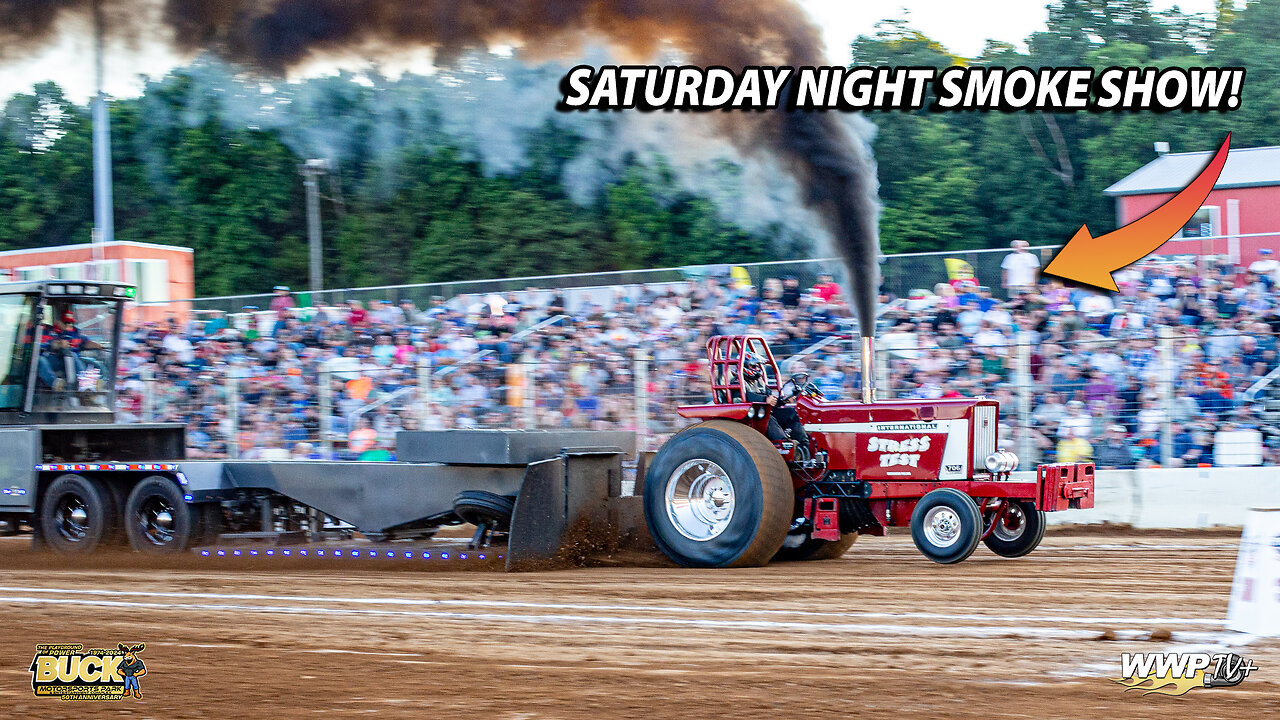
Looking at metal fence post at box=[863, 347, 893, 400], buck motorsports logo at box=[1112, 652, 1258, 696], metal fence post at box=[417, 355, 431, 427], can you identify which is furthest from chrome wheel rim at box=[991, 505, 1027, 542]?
metal fence post at box=[417, 355, 431, 427]

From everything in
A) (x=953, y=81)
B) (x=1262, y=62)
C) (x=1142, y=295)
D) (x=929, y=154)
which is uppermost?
(x=1262, y=62)

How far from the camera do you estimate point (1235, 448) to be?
10594mm

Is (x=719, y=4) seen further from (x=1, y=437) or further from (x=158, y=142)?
(x=158, y=142)

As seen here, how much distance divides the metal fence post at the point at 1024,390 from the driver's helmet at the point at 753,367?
3086 mm

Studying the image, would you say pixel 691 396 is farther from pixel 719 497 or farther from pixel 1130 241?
pixel 1130 241

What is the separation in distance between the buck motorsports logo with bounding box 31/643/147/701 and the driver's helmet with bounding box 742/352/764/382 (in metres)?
4.47

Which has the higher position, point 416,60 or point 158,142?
point 158,142

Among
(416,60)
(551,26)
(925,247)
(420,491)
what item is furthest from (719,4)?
(925,247)

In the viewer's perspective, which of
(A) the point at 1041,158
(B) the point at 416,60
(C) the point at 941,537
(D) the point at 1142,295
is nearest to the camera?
(C) the point at 941,537

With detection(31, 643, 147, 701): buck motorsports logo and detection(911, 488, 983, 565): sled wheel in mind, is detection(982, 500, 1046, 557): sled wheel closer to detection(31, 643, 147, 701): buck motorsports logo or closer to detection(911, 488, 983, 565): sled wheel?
detection(911, 488, 983, 565): sled wheel

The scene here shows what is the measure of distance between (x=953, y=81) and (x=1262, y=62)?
80.6ft

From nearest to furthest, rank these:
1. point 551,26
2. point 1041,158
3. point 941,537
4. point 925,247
A: point 941,537 → point 551,26 → point 925,247 → point 1041,158

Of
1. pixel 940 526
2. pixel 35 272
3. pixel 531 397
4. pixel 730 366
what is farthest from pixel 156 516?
pixel 35 272

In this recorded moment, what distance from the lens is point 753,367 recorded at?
8.99 meters
